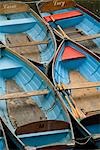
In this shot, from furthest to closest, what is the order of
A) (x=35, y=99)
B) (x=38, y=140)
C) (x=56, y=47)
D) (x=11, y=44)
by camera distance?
(x=11, y=44) → (x=56, y=47) → (x=35, y=99) → (x=38, y=140)

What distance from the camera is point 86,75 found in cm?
887

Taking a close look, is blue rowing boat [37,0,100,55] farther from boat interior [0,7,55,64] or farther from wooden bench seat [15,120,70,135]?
wooden bench seat [15,120,70,135]

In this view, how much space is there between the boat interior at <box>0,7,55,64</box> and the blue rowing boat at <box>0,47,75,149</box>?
78 cm

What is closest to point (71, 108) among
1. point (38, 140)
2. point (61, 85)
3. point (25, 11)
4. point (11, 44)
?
point (61, 85)

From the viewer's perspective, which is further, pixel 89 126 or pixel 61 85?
pixel 61 85

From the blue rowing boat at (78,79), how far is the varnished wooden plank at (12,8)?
2.37m

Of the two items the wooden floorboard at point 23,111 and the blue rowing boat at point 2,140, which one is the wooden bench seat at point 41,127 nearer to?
the blue rowing boat at point 2,140

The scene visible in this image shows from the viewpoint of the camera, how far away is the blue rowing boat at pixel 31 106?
6.43 metres

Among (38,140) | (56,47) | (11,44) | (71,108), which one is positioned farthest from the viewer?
(11,44)

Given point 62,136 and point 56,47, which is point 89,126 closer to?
point 62,136

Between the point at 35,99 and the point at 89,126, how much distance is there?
1502mm

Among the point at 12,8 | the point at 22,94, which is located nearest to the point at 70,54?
the point at 22,94

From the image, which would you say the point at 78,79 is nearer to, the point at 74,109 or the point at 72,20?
the point at 74,109

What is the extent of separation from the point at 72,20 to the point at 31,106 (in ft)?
13.1
